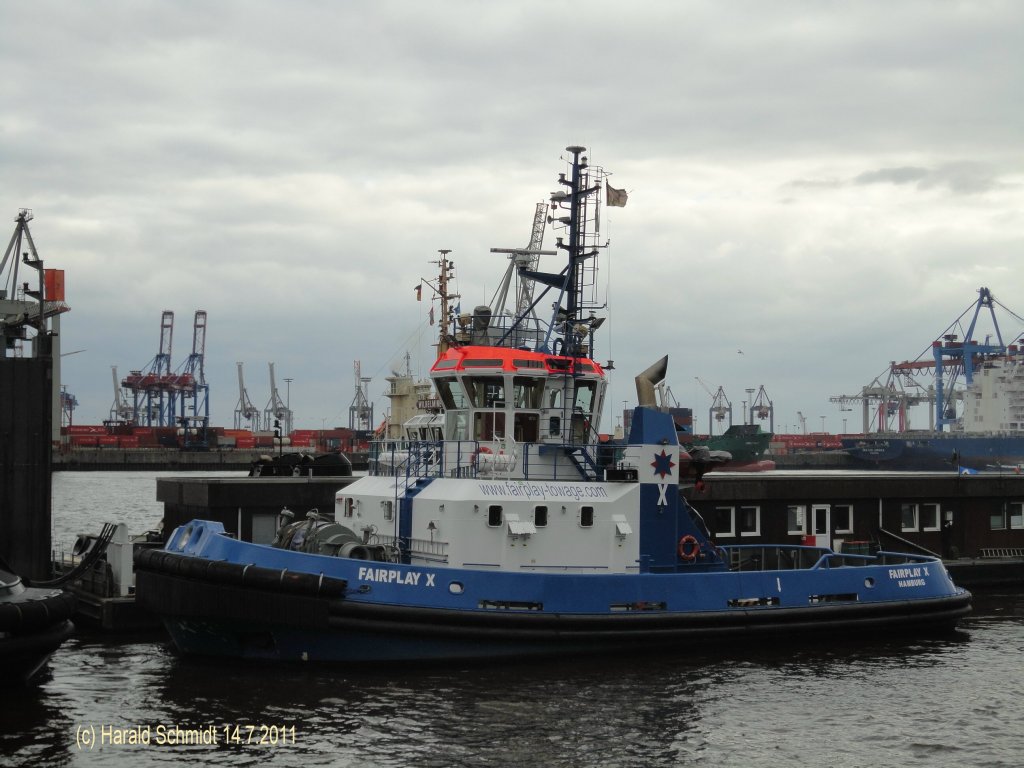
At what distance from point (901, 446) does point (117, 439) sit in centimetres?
7577

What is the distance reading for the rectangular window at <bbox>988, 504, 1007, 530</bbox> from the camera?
79.7ft

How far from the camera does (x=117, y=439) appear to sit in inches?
4124

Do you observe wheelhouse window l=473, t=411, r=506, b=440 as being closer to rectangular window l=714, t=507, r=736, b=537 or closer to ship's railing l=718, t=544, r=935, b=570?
ship's railing l=718, t=544, r=935, b=570

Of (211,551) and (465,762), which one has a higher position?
(211,551)

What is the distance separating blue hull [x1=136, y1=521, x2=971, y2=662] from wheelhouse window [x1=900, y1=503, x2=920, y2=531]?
867 cm

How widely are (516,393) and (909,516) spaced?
12025 mm

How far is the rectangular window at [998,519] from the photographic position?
24.3m

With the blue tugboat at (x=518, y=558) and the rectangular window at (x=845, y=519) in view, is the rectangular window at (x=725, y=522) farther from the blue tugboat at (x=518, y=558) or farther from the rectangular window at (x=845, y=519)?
the blue tugboat at (x=518, y=558)

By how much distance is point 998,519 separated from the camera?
24.4m

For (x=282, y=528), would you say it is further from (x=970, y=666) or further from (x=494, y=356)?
(x=970, y=666)

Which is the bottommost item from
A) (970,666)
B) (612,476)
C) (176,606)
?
(970,666)

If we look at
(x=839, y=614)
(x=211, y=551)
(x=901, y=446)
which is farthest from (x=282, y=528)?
(x=901, y=446)

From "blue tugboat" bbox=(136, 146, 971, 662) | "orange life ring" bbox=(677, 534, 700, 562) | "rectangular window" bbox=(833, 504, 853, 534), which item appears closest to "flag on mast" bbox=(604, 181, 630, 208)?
"blue tugboat" bbox=(136, 146, 971, 662)

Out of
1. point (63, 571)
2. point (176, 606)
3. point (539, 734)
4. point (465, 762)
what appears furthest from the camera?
point (63, 571)
